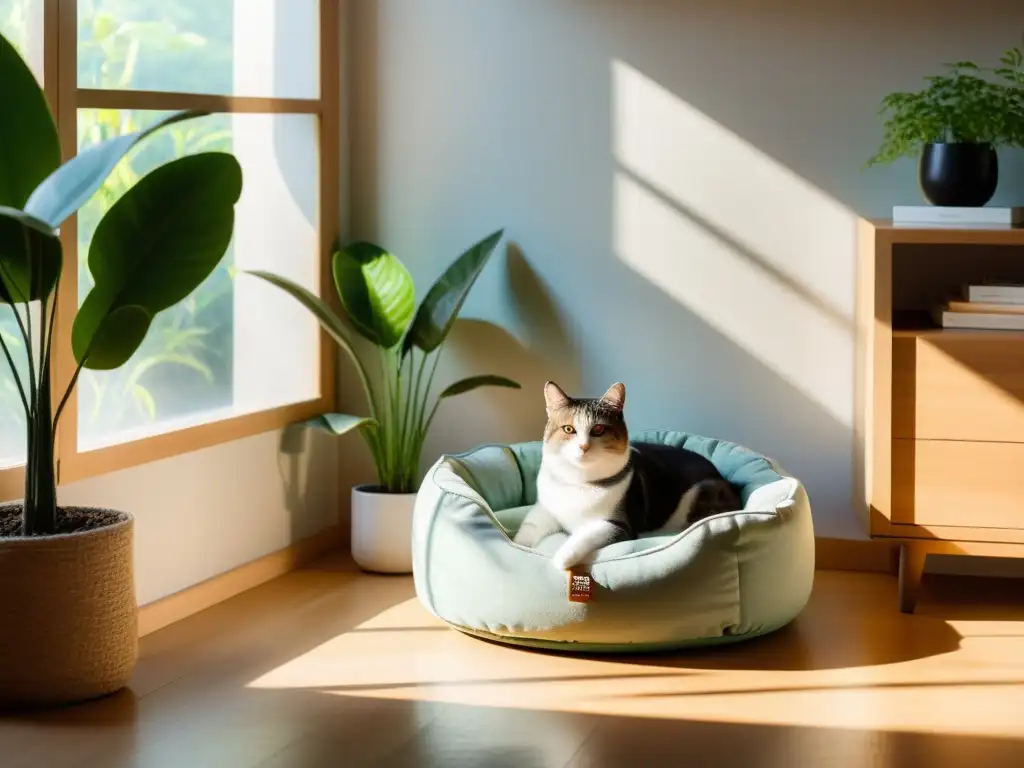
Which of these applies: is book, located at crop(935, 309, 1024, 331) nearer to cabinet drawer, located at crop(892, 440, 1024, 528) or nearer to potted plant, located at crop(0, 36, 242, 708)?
cabinet drawer, located at crop(892, 440, 1024, 528)

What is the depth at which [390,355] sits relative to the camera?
3.99 meters

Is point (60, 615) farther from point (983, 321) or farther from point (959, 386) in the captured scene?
point (983, 321)

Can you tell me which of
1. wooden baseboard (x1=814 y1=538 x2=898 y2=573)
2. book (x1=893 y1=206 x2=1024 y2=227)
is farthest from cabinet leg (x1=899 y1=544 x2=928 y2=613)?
book (x1=893 y1=206 x2=1024 y2=227)

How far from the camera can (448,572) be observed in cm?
319

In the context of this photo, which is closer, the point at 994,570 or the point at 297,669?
the point at 297,669

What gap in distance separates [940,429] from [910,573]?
38 centimetres

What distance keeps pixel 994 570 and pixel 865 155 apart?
123cm

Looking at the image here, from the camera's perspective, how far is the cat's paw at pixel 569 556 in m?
3.03

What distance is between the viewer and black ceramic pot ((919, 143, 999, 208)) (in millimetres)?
3461

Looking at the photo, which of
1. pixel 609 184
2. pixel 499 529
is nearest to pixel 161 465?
pixel 499 529

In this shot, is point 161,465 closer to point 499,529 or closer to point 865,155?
point 499,529

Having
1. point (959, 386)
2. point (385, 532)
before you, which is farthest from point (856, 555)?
point (385, 532)

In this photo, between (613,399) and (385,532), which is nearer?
(613,399)

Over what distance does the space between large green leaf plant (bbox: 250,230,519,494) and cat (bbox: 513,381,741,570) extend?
64cm
